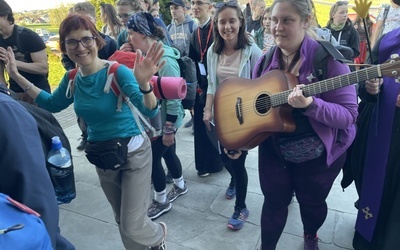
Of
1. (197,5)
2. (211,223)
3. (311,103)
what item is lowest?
(211,223)

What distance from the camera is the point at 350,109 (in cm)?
183

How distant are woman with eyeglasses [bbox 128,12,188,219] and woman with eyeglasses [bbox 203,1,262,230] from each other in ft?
1.01

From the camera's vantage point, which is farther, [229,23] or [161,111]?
[161,111]

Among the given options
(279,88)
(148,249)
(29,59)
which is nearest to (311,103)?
(279,88)

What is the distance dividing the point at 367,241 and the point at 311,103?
1.20 m

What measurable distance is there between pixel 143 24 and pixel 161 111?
73 cm

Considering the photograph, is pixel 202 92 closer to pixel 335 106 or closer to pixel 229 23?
pixel 229 23

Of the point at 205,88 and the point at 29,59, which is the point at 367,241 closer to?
the point at 205,88

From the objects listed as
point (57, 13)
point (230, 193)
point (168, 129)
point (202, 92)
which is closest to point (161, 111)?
point (168, 129)

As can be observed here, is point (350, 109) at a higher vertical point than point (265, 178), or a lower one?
higher

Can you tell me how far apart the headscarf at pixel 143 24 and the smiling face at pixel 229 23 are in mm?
556

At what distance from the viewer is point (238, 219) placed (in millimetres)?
2840

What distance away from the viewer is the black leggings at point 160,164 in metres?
2.93

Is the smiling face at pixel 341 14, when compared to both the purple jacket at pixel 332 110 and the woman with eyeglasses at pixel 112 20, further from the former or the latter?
the purple jacket at pixel 332 110
